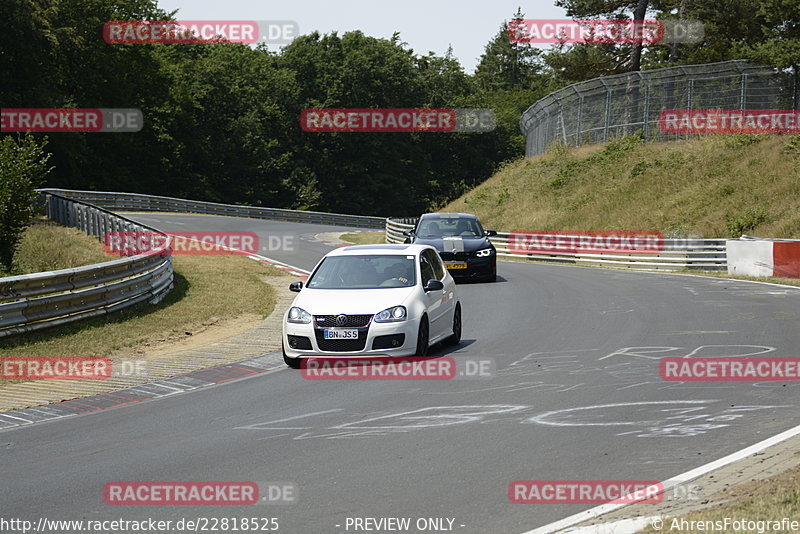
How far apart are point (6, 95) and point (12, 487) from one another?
5467 cm

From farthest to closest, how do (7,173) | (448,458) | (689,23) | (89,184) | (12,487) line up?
(89,184) < (689,23) < (7,173) < (448,458) < (12,487)

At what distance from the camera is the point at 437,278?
14703 mm

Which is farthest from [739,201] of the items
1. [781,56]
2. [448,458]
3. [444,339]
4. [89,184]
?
[89,184]

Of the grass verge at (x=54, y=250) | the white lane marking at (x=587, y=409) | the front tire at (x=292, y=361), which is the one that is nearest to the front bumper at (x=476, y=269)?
the grass verge at (x=54, y=250)

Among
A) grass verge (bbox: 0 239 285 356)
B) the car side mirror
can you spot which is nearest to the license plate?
the car side mirror

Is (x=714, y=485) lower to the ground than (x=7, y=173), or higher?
lower

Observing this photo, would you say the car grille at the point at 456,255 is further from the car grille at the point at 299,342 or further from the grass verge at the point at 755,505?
the grass verge at the point at 755,505

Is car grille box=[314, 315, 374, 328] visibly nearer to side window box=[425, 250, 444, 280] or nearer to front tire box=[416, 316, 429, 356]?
front tire box=[416, 316, 429, 356]

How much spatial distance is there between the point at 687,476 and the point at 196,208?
59092 mm

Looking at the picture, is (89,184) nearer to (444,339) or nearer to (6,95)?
(6,95)

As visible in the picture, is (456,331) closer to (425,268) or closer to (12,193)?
(425,268)

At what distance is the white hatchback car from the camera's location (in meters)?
12.6

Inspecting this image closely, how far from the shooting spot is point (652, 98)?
47.6 metres

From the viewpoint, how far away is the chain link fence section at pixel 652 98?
42.4m
